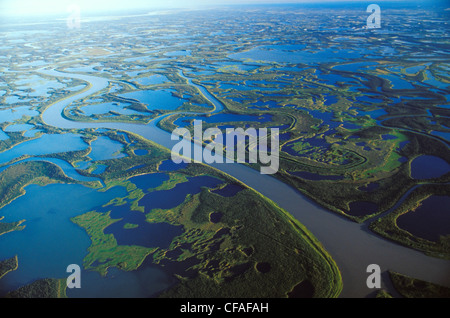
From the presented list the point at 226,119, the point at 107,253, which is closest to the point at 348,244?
the point at 107,253

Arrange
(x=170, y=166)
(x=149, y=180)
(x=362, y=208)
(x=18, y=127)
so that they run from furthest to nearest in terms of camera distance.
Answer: (x=18, y=127), (x=170, y=166), (x=149, y=180), (x=362, y=208)

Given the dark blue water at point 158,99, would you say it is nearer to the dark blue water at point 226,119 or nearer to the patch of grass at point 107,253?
the dark blue water at point 226,119

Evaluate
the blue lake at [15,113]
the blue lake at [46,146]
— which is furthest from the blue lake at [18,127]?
the blue lake at [46,146]

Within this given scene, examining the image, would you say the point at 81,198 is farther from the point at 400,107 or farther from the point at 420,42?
the point at 420,42

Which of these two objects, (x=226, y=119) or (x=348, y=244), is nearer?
(x=348, y=244)

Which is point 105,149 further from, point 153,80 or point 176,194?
point 153,80

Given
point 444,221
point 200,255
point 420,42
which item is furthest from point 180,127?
point 420,42
